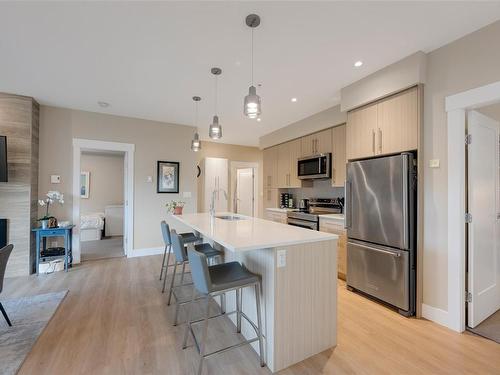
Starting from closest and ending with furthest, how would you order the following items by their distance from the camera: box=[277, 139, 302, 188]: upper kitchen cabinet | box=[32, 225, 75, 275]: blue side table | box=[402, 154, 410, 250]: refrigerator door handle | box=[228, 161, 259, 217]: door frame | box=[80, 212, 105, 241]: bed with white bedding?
box=[402, 154, 410, 250]: refrigerator door handle, box=[32, 225, 75, 275]: blue side table, box=[277, 139, 302, 188]: upper kitchen cabinet, box=[80, 212, 105, 241]: bed with white bedding, box=[228, 161, 259, 217]: door frame

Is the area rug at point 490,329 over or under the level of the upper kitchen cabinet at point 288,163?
under

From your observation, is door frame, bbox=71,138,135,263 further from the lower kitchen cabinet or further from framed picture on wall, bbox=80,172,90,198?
the lower kitchen cabinet

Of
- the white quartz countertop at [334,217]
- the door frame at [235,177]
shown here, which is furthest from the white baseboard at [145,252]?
the white quartz countertop at [334,217]

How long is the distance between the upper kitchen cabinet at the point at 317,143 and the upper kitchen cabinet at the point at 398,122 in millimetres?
1240

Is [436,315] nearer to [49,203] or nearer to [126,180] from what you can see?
[126,180]

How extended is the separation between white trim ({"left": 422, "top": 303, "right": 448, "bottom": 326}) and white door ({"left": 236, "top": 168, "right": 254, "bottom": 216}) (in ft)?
16.2

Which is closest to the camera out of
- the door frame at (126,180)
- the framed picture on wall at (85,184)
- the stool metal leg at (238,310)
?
the stool metal leg at (238,310)

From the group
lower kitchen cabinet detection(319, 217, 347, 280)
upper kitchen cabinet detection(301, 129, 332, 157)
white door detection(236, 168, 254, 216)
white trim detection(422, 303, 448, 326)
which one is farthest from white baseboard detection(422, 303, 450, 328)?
white door detection(236, 168, 254, 216)

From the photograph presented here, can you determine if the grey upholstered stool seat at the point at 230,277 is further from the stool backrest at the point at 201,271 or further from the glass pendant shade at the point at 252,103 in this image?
the glass pendant shade at the point at 252,103

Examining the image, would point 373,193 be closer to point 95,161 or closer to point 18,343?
point 18,343

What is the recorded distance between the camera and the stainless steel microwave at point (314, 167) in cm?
397

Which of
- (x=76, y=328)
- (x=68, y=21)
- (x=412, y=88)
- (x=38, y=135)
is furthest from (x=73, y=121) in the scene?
(x=412, y=88)

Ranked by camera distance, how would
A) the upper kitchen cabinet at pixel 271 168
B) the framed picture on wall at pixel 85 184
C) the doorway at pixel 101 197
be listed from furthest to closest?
the framed picture on wall at pixel 85 184 < the doorway at pixel 101 197 < the upper kitchen cabinet at pixel 271 168

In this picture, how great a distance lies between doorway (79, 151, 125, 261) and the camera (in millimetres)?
5922
